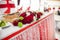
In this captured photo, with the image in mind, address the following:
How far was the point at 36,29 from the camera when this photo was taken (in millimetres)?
1793

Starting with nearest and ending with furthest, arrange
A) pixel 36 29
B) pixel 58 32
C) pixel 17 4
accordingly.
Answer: pixel 36 29 < pixel 17 4 < pixel 58 32

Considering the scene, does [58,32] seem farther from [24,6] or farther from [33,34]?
[33,34]

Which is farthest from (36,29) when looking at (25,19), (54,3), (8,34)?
(54,3)

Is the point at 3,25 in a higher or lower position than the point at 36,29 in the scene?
higher

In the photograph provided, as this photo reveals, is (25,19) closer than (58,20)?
Yes

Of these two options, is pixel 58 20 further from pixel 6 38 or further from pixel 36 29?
pixel 6 38

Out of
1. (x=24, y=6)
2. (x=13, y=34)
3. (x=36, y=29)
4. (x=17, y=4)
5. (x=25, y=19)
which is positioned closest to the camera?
(x=13, y=34)

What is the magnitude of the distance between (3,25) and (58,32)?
9.69ft

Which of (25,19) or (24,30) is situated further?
(25,19)

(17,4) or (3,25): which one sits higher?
(17,4)

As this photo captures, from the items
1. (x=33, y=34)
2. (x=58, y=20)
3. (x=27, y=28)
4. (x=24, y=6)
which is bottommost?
(x=58, y=20)

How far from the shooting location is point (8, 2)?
6.15ft

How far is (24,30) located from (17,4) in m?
0.95

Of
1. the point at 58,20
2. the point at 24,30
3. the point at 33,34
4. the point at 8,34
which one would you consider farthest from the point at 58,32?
the point at 8,34
